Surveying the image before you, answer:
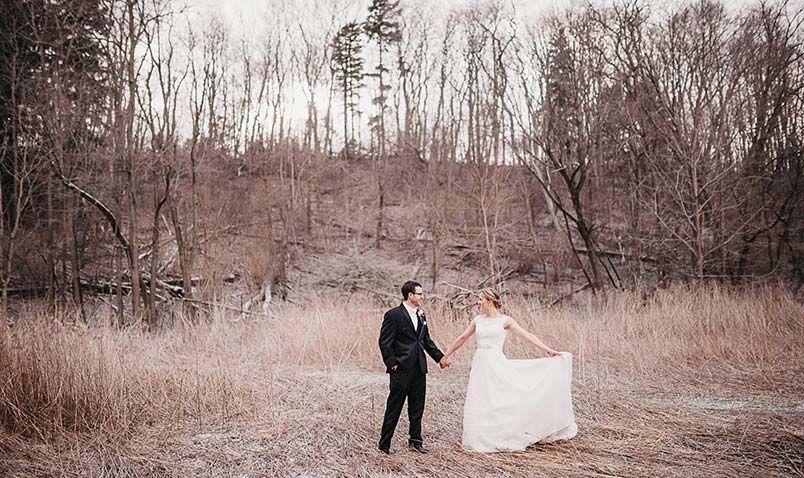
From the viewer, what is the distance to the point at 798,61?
16953mm

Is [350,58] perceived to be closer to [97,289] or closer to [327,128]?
[327,128]

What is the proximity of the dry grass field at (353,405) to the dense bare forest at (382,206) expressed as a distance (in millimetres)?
67

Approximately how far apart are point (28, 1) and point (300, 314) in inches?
412

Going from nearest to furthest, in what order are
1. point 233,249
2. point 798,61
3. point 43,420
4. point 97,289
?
point 43,420
point 798,61
point 97,289
point 233,249

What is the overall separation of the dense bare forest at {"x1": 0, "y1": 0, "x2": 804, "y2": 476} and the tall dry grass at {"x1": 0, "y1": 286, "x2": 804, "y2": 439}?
5cm

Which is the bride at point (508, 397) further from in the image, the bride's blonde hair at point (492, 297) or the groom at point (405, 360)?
the groom at point (405, 360)

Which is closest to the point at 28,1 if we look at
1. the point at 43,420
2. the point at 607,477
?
the point at 43,420

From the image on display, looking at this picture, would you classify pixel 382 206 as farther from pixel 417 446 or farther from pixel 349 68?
pixel 417 446

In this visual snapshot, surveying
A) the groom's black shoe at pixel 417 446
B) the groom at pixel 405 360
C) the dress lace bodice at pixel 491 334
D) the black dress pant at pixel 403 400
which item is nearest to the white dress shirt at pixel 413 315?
the groom at pixel 405 360

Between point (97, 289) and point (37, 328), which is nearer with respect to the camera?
point (37, 328)

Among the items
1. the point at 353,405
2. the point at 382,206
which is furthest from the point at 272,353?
the point at 382,206

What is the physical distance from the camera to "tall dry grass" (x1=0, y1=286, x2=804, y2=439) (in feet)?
22.1

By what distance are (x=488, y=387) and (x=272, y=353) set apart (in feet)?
23.3

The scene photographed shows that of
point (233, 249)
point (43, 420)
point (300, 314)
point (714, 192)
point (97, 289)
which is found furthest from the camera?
point (233, 249)
